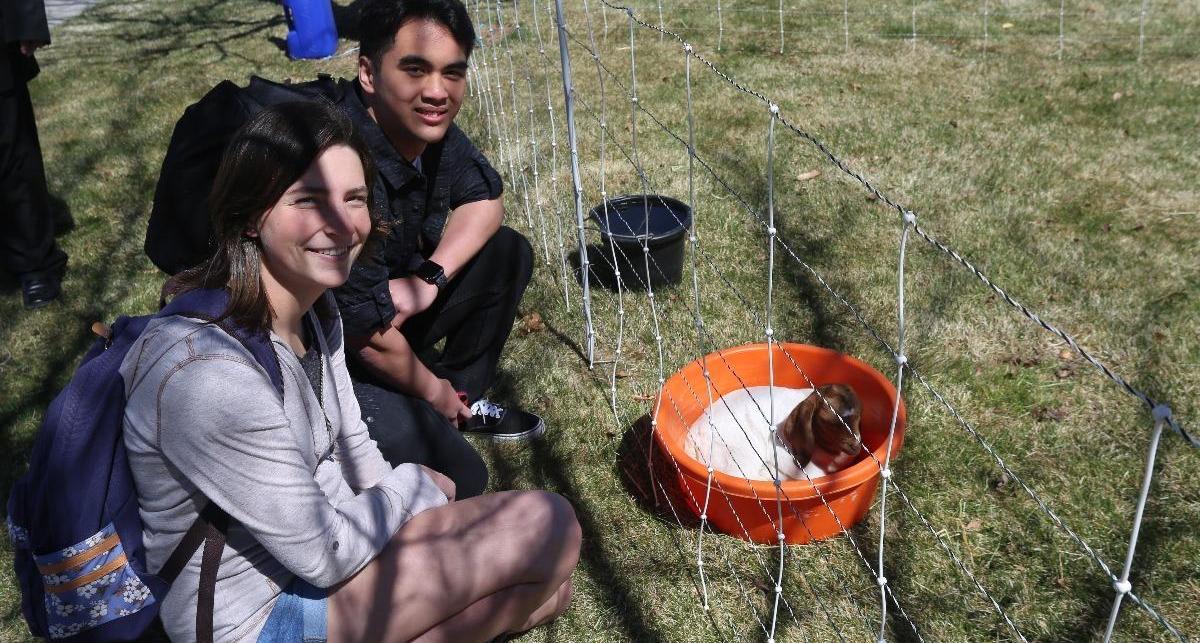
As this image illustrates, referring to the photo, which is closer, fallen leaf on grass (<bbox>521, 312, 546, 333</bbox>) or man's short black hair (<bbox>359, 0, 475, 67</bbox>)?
man's short black hair (<bbox>359, 0, 475, 67</bbox>)

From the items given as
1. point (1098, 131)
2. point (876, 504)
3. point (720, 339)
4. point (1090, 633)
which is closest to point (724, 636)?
point (876, 504)

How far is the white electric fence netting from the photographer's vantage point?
2145 mm

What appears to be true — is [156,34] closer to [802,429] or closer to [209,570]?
[802,429]

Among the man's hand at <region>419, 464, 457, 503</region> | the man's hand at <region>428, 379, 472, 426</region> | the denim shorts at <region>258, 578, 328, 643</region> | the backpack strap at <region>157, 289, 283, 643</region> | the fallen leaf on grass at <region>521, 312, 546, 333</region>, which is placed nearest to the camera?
the backpack strap at <region>157, 289, 283, 643</region>

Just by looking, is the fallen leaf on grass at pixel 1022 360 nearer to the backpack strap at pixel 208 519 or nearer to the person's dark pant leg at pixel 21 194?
the backpack strap at pixel 208 519

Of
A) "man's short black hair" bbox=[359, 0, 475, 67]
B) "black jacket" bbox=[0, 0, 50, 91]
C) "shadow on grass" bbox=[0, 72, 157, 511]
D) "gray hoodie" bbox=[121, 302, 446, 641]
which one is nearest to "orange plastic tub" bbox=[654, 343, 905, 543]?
"gray hoodie" bbox=[121, 302, 446, 641]

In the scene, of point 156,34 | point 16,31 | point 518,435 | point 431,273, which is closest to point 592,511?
point 518,435

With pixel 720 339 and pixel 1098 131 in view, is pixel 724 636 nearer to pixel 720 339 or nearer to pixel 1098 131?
pixel 720 339

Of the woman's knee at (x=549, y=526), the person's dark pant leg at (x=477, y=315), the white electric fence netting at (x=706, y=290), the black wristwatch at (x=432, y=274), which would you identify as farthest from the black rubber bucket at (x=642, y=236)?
the woman's knee at (x=549, y=526)

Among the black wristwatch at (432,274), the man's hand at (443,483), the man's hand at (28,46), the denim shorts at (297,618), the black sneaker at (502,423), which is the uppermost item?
the man's hand at (28,46)

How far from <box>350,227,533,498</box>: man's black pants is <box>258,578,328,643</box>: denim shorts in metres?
0.90

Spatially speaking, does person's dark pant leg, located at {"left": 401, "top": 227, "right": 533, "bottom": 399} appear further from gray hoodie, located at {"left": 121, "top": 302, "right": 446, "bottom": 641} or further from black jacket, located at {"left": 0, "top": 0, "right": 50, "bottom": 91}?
black jacket, located at {"left": 0, "top": 0, "right": 50, "bottom": 91}

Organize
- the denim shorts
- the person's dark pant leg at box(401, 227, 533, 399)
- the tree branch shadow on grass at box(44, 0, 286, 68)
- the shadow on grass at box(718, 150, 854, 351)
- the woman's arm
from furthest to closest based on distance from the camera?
1. the tree branch shadow on grass at box(44, 0, 286, 68)
2. the shadow on grass at box(718, 150, 854, 351)
3. the person's dark pant leg at box(401, 227, 533, 399)
4. the denim shorts
5. the woman's arm

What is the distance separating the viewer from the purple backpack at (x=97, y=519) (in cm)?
165
